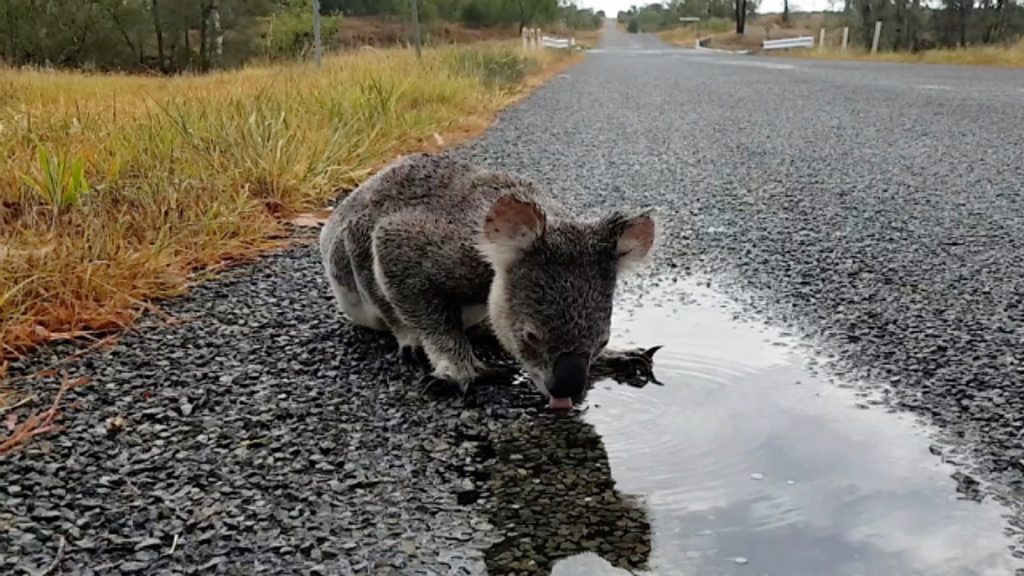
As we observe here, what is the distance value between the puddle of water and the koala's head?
193mm

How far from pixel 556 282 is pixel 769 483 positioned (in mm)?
750

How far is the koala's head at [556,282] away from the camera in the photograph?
2.45 m

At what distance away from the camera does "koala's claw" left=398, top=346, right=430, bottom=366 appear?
9.87 ft

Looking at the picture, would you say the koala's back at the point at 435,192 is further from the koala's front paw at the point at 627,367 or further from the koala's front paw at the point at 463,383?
the koala's front paw at the point at 627,367

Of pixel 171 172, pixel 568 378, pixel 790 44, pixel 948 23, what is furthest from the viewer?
pixel 790 44

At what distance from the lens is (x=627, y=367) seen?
Answer: 2.88m

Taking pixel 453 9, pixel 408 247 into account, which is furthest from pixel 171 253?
pixel 453 9

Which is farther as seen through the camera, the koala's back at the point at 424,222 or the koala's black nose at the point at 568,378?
the koala's back at the point at 424,222

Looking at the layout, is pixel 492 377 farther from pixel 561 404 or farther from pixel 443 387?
pixel 561 404

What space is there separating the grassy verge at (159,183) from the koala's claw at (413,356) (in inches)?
37.9

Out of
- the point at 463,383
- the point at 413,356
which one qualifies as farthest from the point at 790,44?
the point at 463,383

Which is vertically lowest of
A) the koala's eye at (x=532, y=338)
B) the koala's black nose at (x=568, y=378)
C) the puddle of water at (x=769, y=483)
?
the puddle of water at (x=769, y=483)

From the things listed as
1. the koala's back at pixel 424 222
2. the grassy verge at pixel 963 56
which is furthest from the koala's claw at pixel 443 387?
the grassy verge at pixel 963 56

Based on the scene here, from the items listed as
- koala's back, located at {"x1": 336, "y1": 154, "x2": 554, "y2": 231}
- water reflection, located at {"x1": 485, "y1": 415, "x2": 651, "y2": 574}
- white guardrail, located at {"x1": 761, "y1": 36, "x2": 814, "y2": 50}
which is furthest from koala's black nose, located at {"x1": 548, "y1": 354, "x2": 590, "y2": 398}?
white guardrail, located at {"x1": 761, "y1": 36, "x2": 814, "y2": 50}
